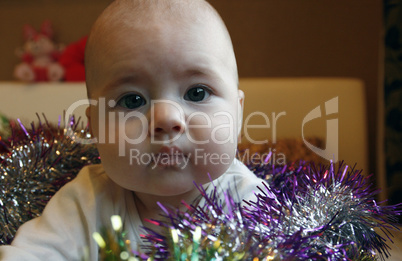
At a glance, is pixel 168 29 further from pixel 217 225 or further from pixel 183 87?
pixel 217 225

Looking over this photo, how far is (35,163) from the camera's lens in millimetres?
731

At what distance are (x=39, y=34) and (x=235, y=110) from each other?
145 cm

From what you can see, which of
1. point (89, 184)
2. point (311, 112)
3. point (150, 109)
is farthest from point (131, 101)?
point (311, 112)

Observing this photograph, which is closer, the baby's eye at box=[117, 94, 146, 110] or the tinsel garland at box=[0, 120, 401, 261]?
the tinsel garland at box=[0, 120, 401, 261]

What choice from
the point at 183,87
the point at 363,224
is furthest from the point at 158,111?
the point at 363,224

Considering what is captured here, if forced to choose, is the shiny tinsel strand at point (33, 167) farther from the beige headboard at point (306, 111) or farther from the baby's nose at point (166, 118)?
the beige headboard at point (306, 111)

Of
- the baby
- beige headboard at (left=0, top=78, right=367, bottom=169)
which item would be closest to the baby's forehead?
the baby

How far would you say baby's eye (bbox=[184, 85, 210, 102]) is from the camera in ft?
1.98

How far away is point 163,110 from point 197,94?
7 centimetres

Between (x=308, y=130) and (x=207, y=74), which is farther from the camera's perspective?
(x=308, y=130)

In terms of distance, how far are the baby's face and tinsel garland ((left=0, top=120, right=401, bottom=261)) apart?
0.18 feet

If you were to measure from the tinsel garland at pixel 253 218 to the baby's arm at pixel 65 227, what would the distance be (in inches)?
2.8

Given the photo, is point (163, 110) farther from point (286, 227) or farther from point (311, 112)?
point (311, 112)

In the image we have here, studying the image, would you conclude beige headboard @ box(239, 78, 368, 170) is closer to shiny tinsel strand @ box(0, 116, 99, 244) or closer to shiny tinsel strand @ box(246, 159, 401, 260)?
shiny tinsel strand @ box(0, 116, 99, 244)
